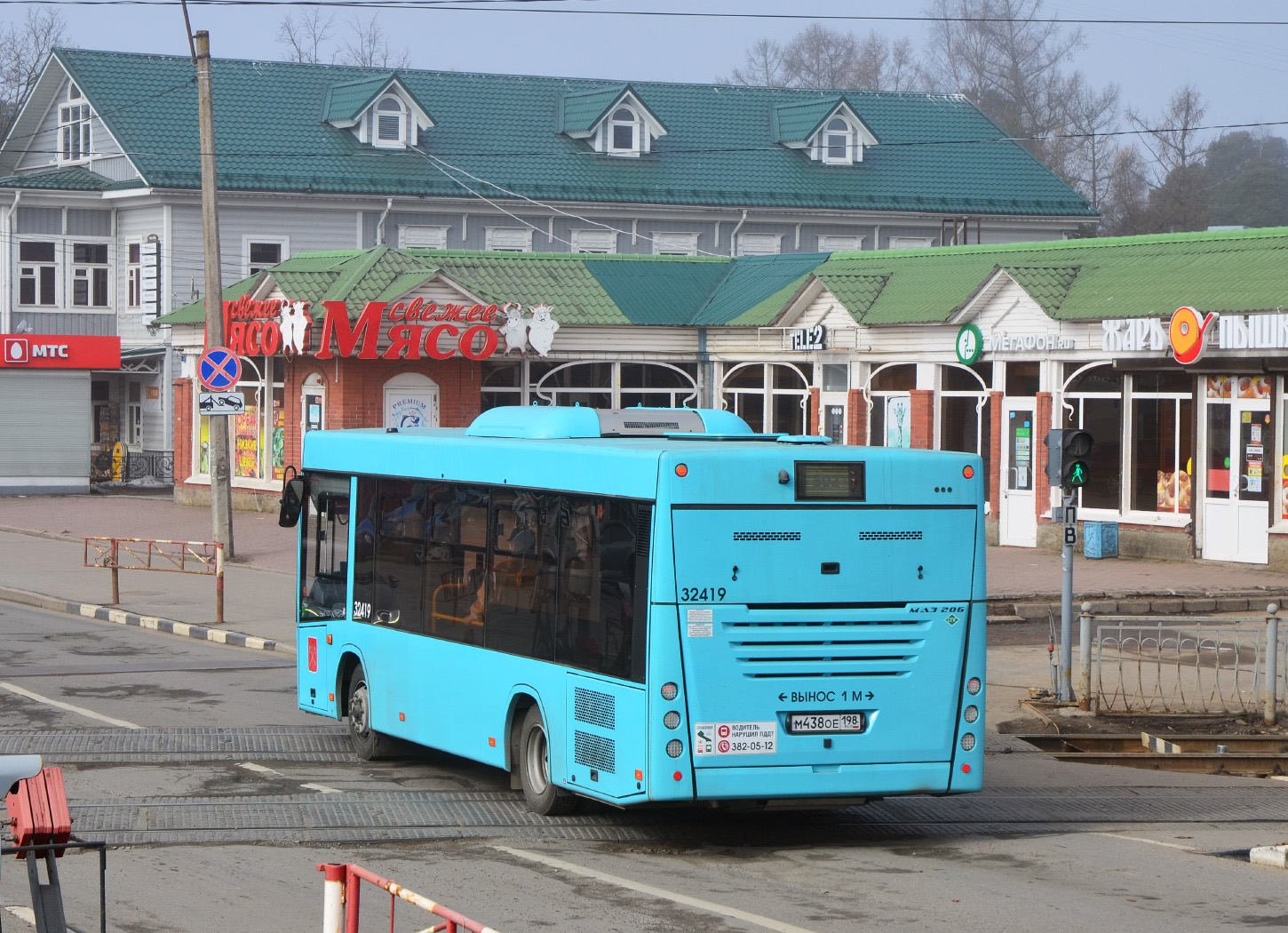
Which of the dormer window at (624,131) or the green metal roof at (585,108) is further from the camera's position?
the dormer window at (624,131)

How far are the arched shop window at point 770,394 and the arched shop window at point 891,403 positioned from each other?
5.48 ft

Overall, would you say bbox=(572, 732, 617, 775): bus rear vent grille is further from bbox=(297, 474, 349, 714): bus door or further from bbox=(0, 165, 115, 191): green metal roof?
bbox=(0, 165, 115, 191): green metal roof

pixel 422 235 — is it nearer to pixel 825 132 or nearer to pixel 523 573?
pixel 825 132

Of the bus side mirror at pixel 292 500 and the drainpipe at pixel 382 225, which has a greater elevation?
the drainpipe at pixel 382 225

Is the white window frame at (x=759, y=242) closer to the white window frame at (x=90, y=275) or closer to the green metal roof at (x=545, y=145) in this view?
the green metal roof at (x=545, y=145)

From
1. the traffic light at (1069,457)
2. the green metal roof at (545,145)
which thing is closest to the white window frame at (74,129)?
the green metal roof at (545,145)

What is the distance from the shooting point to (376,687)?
12.8 m

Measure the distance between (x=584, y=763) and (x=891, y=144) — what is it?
44012 mm

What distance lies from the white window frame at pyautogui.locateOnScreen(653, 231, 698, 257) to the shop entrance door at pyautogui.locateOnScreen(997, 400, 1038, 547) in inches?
800

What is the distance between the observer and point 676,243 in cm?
4919

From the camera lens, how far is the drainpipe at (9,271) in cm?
4509

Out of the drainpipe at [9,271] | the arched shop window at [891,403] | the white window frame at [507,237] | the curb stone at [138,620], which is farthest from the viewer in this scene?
the white window frame at [507,237]

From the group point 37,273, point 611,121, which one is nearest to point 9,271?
point 37,273

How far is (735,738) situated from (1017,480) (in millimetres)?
20725
